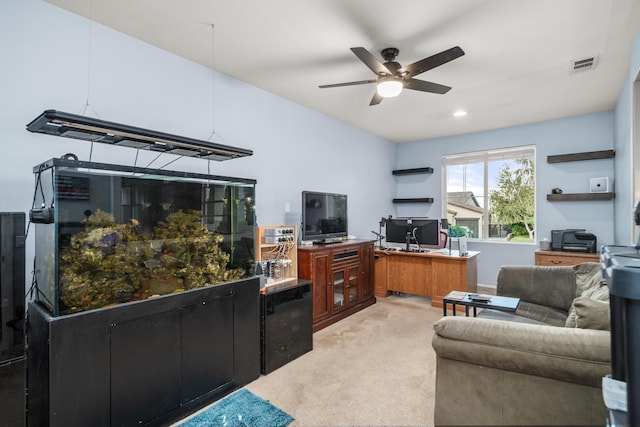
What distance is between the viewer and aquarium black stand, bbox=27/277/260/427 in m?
1.56

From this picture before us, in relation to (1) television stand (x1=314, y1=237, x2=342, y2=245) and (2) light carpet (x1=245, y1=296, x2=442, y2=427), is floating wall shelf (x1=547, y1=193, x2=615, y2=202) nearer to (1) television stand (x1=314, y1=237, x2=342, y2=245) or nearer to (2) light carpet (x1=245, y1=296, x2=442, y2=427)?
(2) light carpet (x1=245, y1=296, x2=442, y2=427)

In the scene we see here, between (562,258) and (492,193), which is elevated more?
(492,193)

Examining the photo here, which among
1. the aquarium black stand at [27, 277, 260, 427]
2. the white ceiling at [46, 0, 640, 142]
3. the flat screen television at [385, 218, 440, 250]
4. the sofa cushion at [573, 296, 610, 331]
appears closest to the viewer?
the sofa cushion at [573, 296, 610, 331]

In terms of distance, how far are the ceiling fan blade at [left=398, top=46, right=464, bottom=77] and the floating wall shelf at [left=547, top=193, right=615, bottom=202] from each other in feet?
11.5

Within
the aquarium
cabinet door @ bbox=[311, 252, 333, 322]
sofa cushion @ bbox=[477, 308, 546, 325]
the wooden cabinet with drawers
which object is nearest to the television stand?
the wooden cabinet with drawers

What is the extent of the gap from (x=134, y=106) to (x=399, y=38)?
2134 mm

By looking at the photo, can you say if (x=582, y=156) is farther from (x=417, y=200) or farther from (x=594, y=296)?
(x=594, y=296)

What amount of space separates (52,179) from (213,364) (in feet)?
4.85

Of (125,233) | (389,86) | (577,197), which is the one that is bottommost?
(125,233)

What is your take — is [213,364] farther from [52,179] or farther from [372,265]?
[372,265]

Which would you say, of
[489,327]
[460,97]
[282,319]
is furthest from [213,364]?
[460,97]

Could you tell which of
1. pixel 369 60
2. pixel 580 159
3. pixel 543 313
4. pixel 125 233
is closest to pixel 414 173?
pixel 580 159

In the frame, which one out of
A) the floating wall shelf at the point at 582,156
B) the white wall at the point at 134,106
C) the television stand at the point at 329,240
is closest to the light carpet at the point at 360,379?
the television stand at the point at 329,240

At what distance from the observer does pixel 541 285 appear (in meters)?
2.83
